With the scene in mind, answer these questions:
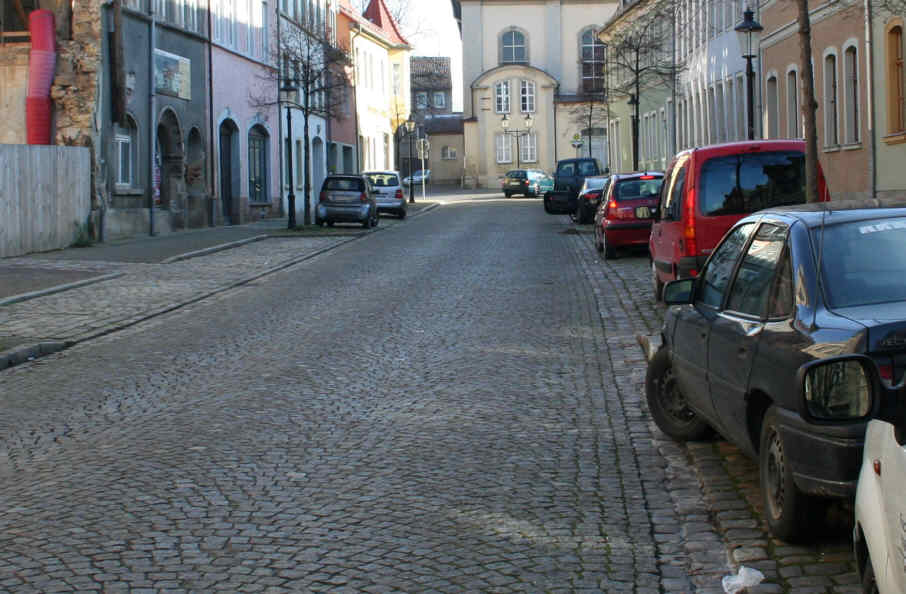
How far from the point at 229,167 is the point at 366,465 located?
33.6 meters

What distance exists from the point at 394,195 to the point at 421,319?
29.9 meters

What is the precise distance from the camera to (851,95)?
26391 millimetres

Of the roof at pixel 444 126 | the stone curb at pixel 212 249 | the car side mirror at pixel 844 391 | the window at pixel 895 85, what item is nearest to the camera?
the car side mirror at pixel 844 391

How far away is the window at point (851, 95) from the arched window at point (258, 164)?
2100 centimetres

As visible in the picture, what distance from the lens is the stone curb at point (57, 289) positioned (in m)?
16.7

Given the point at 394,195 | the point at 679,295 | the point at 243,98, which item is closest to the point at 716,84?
the point at 394,195

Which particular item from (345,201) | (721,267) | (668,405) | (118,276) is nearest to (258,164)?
(345,201)

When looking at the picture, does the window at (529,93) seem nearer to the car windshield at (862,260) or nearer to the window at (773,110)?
the window at (773,110)

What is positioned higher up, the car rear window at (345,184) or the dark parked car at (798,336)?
the car rear window at (345,184)

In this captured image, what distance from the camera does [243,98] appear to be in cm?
4069

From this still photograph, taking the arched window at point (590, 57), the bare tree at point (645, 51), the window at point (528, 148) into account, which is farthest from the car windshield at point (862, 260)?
the window at point (528, 148)

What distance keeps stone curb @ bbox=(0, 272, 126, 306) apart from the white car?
1407 centimetres

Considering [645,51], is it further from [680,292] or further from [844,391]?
[844,391]

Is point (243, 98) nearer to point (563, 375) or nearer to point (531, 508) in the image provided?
point (563, 375)
